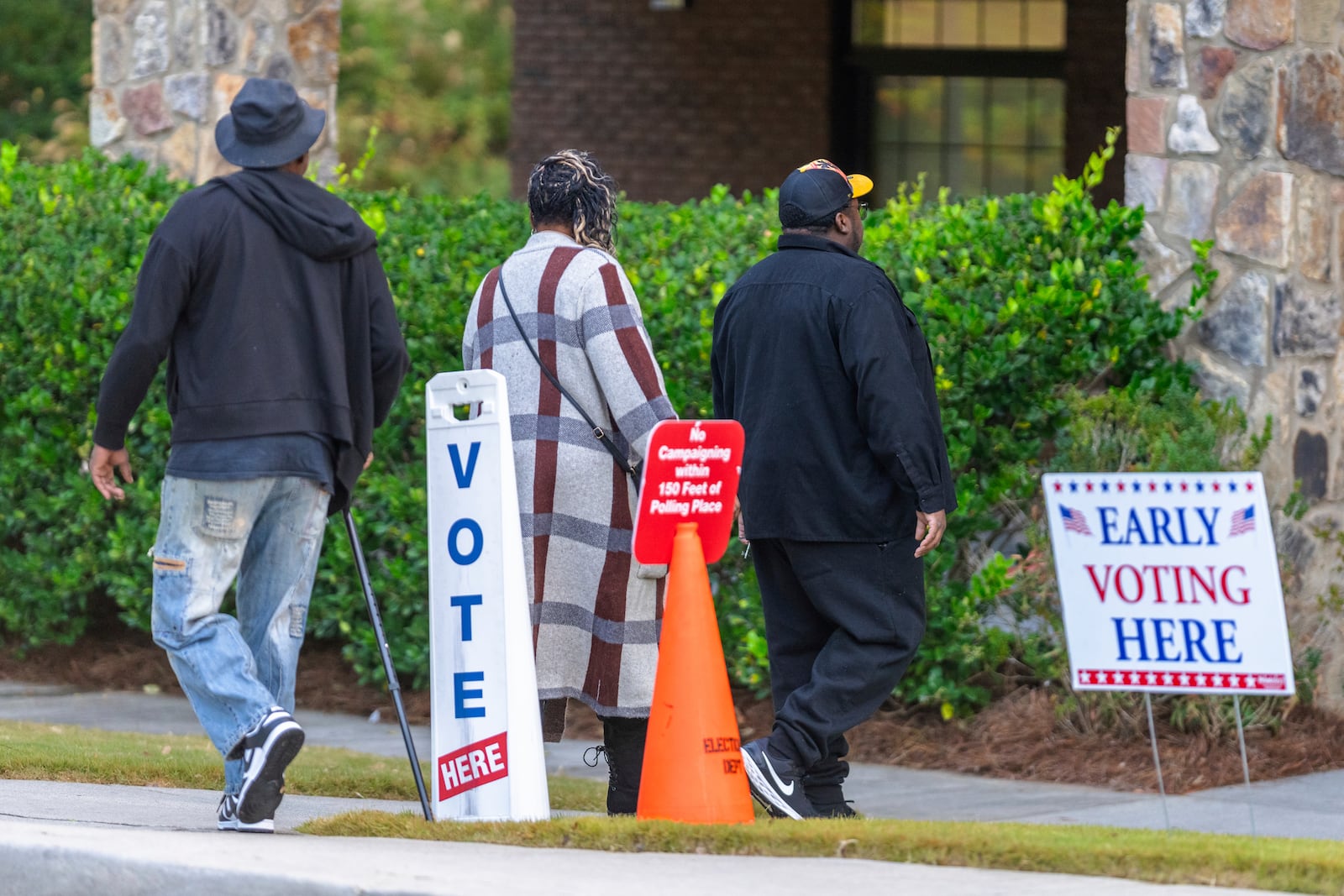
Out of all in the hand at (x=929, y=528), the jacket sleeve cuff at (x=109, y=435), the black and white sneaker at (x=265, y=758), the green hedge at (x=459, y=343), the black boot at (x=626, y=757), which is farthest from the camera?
the green hedge at (x=459, y=343)

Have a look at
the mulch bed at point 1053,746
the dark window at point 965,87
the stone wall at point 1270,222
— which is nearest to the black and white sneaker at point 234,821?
the mulch bed at point 1053,746

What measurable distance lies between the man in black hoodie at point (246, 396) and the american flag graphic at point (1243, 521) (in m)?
2.64

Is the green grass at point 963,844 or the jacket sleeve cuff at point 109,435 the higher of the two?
the jacket sleeve cuff at point 109,435

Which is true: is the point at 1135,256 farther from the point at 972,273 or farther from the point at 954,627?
the point at 954,627

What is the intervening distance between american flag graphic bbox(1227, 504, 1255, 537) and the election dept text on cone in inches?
67.4

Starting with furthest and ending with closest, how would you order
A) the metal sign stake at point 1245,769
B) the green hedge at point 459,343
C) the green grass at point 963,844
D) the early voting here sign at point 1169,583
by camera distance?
the green hedge at point 459,343 → the metal sign stake at point 1245,769 → the early voting here sign at point 1169,583 → the green grass at point 963,844

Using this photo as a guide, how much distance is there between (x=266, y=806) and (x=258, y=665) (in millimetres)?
443

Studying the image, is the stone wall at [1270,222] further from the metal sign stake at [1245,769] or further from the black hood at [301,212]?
the black hood at [301,212]

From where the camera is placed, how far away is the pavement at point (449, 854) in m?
4.19

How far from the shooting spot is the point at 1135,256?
7.20 metres

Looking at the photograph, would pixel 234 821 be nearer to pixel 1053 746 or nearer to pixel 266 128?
pixel 266 128

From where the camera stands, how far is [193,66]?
9469 mm


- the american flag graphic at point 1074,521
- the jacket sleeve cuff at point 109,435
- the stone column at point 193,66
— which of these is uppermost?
the stone column at point 193,66

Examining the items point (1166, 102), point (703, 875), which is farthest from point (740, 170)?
point (703, 875)
